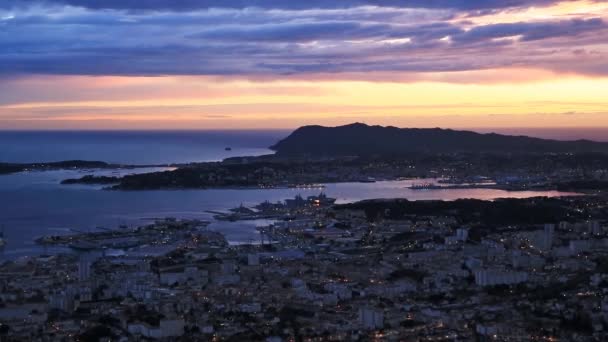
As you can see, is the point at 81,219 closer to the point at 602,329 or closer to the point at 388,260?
the point at 388,260

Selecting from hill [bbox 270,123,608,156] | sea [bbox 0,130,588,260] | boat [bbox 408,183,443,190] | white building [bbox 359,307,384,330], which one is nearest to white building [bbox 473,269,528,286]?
white building [bbox 359,307,384,330]

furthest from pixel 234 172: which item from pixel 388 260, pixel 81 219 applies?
pixel 388 260

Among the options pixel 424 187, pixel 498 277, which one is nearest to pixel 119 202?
pixel 424 187

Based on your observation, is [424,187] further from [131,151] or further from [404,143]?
[131,151]

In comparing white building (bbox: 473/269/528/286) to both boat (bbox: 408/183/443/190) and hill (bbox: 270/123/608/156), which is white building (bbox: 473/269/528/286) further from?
hill (bbox: 270/123/608/156)

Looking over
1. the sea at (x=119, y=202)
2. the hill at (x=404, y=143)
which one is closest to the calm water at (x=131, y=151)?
the hill at (x=404, y=143)

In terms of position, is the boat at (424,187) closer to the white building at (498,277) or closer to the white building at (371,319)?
the white building at (498,277)
